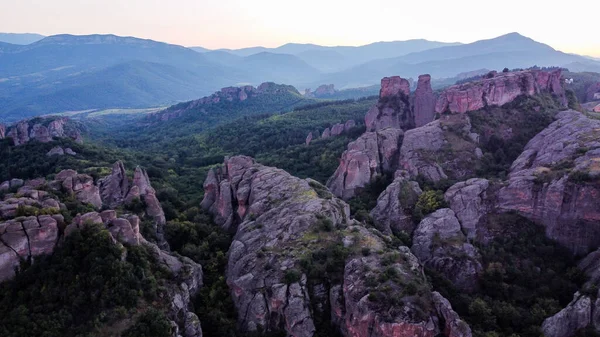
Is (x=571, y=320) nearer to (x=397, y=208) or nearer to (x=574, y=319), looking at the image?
(x=574, y=319)

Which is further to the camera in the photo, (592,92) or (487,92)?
(592,92)

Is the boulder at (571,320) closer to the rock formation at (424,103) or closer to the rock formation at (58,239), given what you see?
the rock formation at (58,239)

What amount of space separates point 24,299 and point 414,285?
28.2 m

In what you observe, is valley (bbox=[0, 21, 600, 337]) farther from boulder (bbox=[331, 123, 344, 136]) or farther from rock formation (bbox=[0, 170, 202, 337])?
boulder (bbox=[331, 123, 344, 136])

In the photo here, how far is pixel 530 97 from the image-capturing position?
80.3m

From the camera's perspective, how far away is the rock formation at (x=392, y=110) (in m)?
93.6

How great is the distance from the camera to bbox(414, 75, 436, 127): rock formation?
91294 millimetres

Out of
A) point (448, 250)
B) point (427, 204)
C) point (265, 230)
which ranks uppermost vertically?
point (265, 230)

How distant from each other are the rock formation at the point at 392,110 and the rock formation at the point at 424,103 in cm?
239

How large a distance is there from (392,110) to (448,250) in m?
57.1

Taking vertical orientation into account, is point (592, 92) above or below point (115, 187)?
above

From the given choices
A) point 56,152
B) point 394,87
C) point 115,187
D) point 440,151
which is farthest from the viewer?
point 394,87

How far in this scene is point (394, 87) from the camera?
98188mm

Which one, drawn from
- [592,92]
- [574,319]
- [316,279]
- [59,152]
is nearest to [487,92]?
[574,319]
